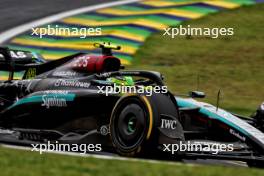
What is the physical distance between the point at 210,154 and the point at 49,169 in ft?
8.37

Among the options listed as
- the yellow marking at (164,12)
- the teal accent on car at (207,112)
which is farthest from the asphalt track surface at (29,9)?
the teal accent on car at (207,112)

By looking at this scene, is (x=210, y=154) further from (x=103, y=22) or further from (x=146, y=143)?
(x=103, y=22)

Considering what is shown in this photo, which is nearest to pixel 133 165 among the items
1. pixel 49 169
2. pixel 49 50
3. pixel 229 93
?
pixel 49 169

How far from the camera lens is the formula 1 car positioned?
25.1 ft

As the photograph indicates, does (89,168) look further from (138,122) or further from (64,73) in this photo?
(64,73)

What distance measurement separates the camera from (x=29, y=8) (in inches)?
834

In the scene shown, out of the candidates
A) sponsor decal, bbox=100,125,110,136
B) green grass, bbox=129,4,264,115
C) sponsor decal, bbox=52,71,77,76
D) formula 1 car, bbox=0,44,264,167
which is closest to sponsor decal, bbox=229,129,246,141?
formula 1 car, bbox=0,44,264,167

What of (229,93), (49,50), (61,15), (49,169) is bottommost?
(49,169)

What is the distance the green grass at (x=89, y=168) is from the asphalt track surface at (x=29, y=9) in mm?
12615

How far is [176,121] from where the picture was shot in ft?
25.3

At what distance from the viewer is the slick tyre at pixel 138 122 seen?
7.56 m

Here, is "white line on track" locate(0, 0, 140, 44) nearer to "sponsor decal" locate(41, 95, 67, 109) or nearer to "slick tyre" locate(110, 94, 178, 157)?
"sponsor decal" locate(41, 95, 67, 109)

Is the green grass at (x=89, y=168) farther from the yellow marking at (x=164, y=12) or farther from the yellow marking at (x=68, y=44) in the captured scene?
the yellow marking at (x=164, y=12)

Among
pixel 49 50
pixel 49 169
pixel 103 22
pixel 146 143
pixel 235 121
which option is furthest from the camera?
pixel 103 22
